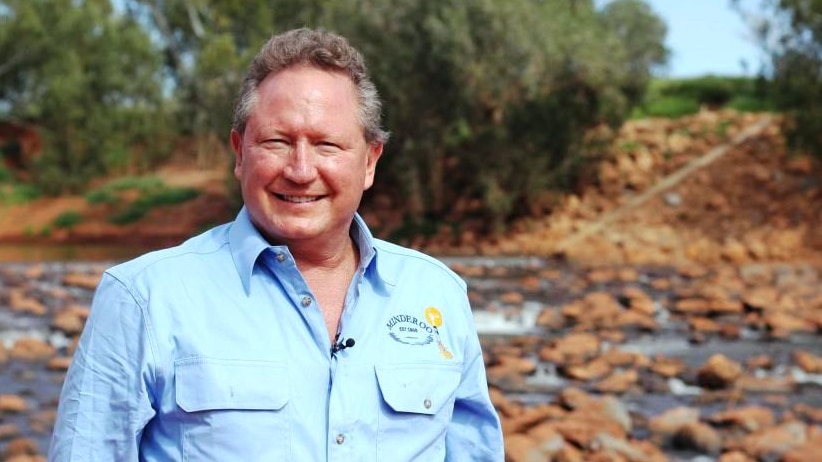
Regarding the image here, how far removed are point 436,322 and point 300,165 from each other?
411mm

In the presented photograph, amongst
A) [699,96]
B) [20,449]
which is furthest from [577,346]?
[699,96]

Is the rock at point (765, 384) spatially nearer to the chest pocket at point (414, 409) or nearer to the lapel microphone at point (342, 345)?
the chest pocket at point (414, 409)

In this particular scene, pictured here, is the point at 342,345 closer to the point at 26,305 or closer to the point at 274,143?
the point at 274,143

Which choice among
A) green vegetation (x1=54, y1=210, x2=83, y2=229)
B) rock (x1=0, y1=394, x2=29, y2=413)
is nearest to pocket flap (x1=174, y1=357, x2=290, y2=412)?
rock (x1=0, y1=394, x2=29, y2=413)

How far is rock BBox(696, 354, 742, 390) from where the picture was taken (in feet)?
33.9

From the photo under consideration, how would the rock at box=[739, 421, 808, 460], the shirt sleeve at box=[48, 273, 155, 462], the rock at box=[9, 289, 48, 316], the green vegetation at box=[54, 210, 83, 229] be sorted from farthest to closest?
the green vegetation at box=[54, 210, 83, 229] → the rock at box=[9, 289, 48, 316] → the rock at box=[739, 421, 808, 460] → the shirt sleeve at box=[48, 273, 155, 462]

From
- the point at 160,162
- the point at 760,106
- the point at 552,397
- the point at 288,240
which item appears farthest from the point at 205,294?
the point at 160,162

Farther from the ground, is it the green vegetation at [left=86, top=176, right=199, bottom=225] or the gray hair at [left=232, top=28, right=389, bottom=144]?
the gray hair at [left=232, top=28, right=389, bottom=144]

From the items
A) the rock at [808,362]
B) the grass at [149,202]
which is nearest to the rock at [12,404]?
the rock at [808,362]

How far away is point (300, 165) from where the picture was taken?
2055 mm

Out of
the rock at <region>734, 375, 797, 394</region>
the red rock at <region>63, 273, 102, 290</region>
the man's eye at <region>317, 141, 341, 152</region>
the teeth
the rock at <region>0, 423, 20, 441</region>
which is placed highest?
the man's eye at <region>317, 141, 341, 152</region>

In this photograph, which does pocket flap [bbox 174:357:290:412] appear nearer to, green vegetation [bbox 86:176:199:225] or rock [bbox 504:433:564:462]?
rock [bbox 504:433:564:462]

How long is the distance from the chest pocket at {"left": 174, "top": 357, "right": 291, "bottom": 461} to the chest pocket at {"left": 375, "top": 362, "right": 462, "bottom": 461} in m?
0.20

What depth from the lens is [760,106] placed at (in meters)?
33.8
